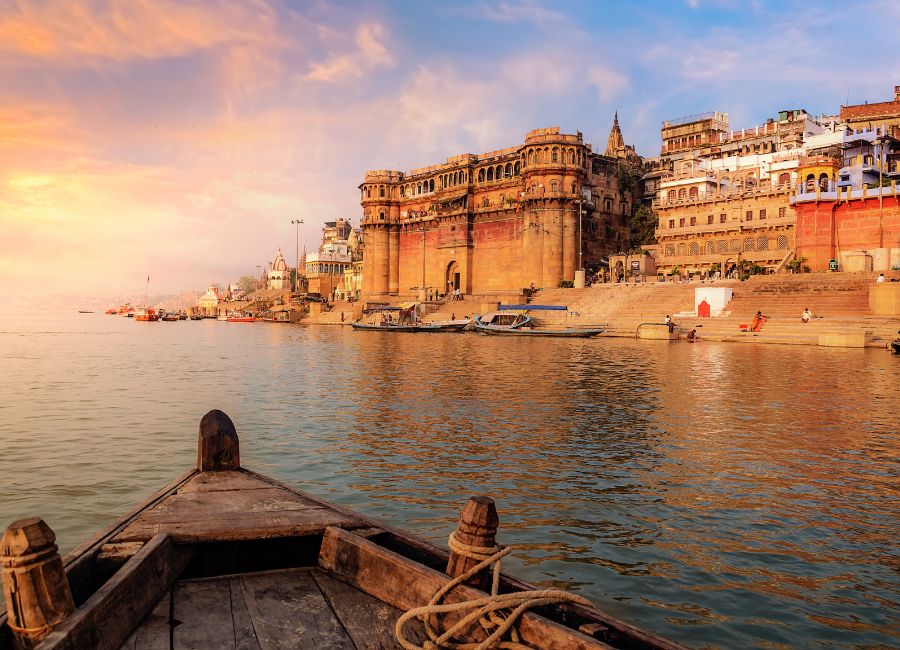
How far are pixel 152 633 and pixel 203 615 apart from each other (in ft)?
1.25

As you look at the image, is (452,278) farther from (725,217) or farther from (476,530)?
A: (476,530)

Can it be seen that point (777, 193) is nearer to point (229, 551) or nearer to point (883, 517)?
point (883, 517)

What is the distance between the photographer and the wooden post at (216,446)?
7.36 meters

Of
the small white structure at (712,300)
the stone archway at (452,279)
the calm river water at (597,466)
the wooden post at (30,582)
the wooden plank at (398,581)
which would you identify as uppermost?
the stone archway at (452,279)

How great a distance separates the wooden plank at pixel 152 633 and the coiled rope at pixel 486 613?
1.43m

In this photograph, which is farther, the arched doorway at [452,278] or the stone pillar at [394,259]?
the stone pillar at [394,259]

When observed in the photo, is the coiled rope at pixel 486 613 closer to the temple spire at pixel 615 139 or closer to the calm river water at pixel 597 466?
the calm river water at pixel 597 466

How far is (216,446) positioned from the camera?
24.2 feet

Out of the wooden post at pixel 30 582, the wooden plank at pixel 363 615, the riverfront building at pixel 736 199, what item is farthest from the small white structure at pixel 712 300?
the wooden post at pixel 30 582

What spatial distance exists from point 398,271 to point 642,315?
41.2 m

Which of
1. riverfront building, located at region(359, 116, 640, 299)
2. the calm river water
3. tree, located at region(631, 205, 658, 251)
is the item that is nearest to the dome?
riverfront building, located at region(359, 116, 640, 299)

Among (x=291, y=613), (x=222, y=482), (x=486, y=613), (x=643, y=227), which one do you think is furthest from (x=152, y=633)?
(x=643, y=227)

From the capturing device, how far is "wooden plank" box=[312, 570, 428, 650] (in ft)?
13.4

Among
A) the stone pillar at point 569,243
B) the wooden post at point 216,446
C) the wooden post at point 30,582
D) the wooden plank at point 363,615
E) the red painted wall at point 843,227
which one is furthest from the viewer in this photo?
the stone pillar at point 569,243
